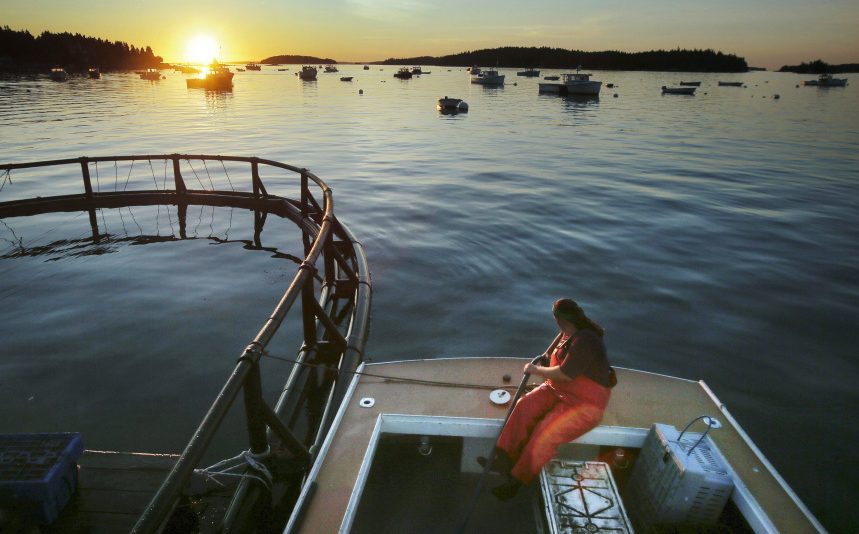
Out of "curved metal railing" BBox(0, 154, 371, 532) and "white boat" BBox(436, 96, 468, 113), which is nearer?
"curved metal railing" BBox(0, 154, 371, 532)

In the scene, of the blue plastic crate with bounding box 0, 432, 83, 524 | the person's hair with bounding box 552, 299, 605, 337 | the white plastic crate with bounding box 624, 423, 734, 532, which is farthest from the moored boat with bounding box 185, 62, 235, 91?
the white plastic crate with bounding box 624, 423, 734, 532

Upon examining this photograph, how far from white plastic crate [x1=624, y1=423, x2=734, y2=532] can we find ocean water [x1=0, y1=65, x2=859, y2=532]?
147 inches

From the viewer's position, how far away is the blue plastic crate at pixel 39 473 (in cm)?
440

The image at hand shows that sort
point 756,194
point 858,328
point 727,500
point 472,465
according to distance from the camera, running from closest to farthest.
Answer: point 727,500
point 472,465
point 858,328
point 756,194

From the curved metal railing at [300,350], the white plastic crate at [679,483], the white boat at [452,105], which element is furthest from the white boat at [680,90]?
the white plastic crate at [679,483]

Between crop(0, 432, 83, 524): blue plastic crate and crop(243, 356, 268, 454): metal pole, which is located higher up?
crop(243, 356, 268, 454): metal pole

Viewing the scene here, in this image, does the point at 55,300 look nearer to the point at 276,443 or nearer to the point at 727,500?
the point at 276,443

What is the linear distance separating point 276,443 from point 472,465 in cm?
273

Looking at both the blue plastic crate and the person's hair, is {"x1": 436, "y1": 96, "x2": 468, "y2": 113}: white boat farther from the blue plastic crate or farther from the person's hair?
the blue plastic crate

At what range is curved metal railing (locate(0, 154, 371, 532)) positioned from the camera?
3.33 meters

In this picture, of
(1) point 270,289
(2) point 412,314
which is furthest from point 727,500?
(1) point 270,289

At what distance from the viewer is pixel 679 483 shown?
4266 mm

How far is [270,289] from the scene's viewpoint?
1305 centimetres

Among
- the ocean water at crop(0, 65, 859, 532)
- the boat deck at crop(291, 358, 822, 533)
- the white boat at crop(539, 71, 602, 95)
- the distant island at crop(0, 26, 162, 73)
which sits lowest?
the ocean water at crop(0, 65, 859, 532)
